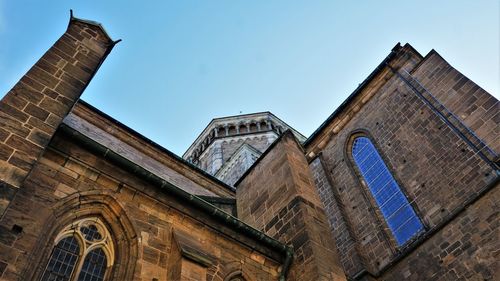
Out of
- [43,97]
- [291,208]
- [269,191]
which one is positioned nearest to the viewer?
[43,97]

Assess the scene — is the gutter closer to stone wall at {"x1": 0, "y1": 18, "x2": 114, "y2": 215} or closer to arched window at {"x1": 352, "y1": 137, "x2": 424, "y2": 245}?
stone wall at {"x1": 0, "y1": 18, "x2": 114, "y2": 215}

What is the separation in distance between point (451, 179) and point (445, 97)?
2.61m

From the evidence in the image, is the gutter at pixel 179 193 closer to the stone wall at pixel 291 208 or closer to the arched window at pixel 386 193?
the stone wall at pixel 291 208

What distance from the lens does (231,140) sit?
86.0 ft

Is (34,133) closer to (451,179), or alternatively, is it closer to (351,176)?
(451,179)

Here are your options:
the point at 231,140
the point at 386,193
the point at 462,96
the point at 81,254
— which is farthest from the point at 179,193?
the point at 231,140

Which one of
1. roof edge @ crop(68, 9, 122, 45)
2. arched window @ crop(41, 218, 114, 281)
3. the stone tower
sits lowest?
arched window @ crop(41, 218, 114, 281)

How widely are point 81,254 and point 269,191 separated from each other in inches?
190

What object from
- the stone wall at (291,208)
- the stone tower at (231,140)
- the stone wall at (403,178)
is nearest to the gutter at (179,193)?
the stone wall at (291,208)

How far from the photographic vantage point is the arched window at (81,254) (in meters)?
5.26

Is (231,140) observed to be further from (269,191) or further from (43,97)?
(43,97)

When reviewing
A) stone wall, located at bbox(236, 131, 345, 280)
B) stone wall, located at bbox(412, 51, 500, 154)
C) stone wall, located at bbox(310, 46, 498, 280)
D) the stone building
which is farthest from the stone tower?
stone wall, located at bbox(236, 131, 345, 280)

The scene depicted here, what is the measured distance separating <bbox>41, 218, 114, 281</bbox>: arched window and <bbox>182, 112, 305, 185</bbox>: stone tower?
57.6ft

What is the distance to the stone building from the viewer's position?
5488 millimetres
